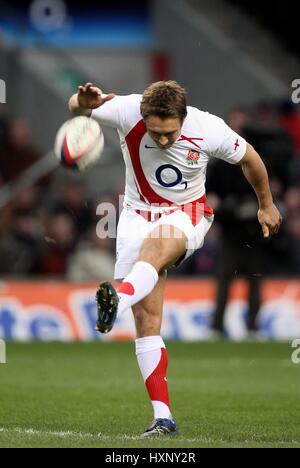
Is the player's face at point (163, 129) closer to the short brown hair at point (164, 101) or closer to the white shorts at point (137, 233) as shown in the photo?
the short brown hair at point (164, 101)

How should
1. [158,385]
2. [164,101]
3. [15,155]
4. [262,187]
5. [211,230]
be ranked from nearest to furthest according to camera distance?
[164,101]
[158,385]
[262,187]
[211,230]
[15,155]

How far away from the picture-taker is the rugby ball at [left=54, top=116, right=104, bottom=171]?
7.17 meters

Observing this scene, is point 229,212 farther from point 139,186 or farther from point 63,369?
point 139,186

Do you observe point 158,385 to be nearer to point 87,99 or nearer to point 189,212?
point 189,212

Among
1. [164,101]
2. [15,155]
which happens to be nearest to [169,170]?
[164,101]

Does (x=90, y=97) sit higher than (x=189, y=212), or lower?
higher

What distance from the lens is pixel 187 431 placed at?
701 centimetres

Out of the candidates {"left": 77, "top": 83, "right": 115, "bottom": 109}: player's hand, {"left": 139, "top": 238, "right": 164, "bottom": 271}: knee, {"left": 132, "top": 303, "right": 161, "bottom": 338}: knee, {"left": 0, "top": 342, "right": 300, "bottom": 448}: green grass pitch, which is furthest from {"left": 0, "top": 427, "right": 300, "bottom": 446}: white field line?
{"left": 77, "top": 83, "right": 115, "bottom": 109}: player's hand

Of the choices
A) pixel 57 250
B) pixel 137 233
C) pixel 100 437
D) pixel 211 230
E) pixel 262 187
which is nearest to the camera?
pixel 100 437

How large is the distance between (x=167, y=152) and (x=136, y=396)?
8.66 feet

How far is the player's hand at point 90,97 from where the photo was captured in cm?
707

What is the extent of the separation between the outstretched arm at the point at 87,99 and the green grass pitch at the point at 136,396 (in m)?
1.92

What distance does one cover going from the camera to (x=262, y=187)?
24.0 feet

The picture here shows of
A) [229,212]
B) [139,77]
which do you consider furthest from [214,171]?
[139,77]
